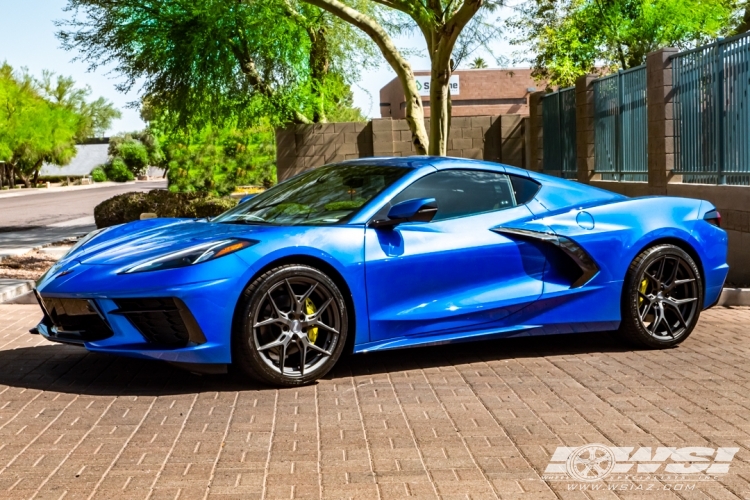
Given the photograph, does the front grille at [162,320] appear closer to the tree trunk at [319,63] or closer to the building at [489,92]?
the tree trunk at [319,63]

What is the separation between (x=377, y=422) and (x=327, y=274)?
1236 millimetres

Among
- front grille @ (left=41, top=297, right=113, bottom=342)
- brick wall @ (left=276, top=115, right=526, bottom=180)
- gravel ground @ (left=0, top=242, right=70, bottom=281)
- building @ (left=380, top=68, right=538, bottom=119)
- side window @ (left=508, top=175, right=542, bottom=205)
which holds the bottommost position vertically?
gravel ground @ (left=0, top=242, right=70, bottom=281)

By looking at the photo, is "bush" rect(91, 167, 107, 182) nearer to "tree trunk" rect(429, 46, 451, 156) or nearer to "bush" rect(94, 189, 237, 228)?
"bush" rect(94, 189, 237, 228)

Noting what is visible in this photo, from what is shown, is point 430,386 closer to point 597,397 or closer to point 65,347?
point 597,397

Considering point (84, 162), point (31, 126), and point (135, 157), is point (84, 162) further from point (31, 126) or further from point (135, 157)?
point (31, 126)

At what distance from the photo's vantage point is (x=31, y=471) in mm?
4527

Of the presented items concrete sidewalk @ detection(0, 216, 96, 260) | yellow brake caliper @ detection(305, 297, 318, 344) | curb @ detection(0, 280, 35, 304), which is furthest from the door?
concrete sidewalk @ detection(0, 216, 96, 260)

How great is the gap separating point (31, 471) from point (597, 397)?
10.4 feet

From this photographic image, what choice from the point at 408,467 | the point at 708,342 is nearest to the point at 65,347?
the point at 408,467

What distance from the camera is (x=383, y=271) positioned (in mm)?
6410

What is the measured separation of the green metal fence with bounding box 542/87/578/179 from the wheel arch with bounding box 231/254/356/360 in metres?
13.7

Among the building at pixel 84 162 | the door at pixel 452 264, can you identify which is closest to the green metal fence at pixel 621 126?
the door at pixel 452 264

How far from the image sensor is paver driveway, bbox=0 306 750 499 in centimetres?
432

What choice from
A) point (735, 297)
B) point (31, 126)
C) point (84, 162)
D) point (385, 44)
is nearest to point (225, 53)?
point (385, 44)
